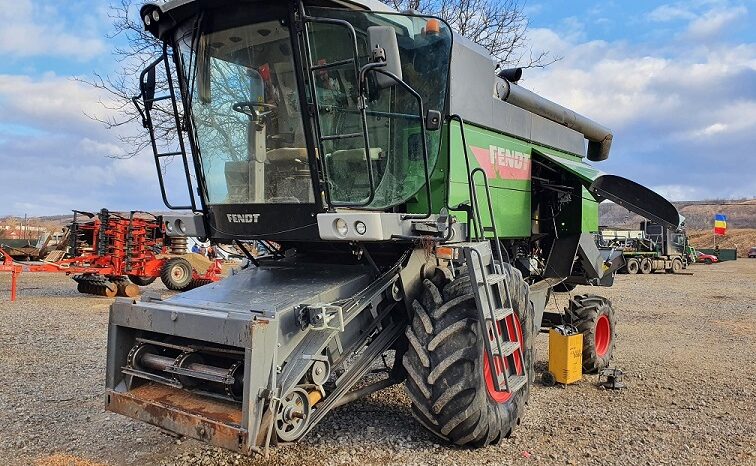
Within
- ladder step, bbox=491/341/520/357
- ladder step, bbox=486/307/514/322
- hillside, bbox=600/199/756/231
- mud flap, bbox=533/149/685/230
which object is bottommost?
ladder step, bbox=491/341/520/357

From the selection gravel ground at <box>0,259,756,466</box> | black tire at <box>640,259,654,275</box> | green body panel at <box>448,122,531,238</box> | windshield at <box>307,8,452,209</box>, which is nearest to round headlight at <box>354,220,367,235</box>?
windshield at <box>307,8,452,209</box>

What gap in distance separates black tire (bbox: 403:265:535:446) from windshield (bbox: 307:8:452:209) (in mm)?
889

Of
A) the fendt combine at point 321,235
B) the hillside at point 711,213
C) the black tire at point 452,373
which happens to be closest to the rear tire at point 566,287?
the fendt combine at point 321,235

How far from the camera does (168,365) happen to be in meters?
3.81

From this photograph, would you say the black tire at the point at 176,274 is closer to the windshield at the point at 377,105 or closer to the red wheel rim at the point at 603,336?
the red wheel rim at the point at 603,336

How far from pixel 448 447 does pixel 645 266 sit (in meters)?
28.0

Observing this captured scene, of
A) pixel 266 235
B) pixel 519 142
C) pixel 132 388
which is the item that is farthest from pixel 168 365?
pixel 519 142

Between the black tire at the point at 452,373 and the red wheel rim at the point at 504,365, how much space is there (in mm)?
87

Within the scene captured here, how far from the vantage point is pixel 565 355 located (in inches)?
237

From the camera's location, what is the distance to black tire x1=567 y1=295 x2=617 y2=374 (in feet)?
21.6

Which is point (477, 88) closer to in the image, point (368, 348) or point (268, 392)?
point (368, 348)

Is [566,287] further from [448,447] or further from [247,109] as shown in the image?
[247,109]

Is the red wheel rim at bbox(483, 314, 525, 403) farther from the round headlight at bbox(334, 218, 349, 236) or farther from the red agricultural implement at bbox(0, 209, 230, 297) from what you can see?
the red agricultural implement at bbox(0, 209, 230, 297)

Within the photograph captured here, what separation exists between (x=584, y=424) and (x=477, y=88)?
2950 millimetres
